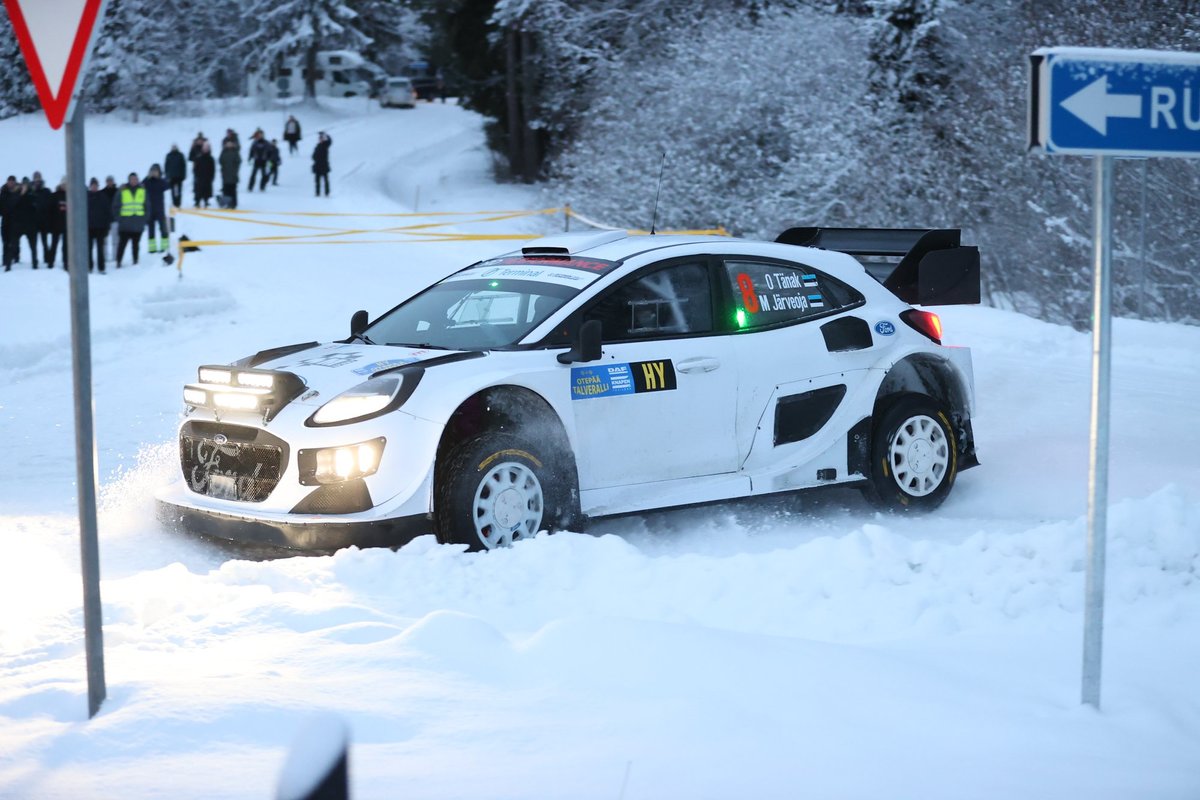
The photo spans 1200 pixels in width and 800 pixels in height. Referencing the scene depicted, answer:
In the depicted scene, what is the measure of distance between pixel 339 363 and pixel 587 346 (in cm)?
124

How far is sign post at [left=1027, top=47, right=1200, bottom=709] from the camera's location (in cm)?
432

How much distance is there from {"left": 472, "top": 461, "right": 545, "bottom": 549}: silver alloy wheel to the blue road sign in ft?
10.4

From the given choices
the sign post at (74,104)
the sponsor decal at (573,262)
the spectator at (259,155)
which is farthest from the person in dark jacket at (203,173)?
the sign post at (74,104)

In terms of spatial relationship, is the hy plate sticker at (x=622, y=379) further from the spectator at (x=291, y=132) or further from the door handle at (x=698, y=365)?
the spectator at (x=291, y=132)

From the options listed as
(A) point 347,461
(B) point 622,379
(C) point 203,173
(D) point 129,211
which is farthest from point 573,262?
(C) point 203,173

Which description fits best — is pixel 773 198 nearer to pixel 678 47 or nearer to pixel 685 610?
pixel 678 47

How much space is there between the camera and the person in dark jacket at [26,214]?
2261 centimetres

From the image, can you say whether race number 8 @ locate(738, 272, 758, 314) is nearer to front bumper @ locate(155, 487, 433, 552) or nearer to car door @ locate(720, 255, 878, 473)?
car door @ locate(720, 255, 878, 473)

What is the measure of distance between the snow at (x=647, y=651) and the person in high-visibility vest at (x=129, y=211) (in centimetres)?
1407

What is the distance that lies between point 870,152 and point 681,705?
23.3m

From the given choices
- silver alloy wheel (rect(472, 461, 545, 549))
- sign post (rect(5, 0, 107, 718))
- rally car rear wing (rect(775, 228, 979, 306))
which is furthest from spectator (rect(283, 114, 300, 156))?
sign post (rect(5, 0, 107, 718))

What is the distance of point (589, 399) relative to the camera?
716cm

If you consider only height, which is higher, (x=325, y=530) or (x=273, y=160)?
(x=273, y=160)

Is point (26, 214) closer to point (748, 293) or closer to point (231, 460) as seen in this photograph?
point (231, 460)
